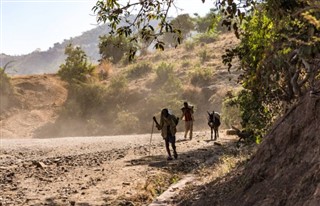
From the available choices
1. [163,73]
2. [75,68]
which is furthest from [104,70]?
[163,73]

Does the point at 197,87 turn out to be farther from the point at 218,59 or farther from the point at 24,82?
the point at 24,82

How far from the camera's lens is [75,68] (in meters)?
40.2

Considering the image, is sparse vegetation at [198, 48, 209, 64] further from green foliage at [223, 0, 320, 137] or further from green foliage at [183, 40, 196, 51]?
green foliage at [223, 0, 320, 137]

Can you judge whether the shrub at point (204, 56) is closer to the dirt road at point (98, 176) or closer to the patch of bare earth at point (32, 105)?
the patch of bare earth at point (32, 105)

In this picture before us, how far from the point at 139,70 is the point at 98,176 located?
32243mm

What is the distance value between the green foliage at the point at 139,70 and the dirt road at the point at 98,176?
26.8 meters

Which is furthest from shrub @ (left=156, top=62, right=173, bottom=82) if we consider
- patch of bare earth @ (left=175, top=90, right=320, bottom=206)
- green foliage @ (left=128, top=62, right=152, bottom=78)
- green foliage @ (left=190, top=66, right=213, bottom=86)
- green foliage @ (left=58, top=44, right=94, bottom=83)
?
patch of bare earth @ (left=175, top=90, right=320, bottom=206)

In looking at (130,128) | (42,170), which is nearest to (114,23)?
(42,170)

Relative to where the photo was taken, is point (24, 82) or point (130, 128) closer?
point (130, 128)

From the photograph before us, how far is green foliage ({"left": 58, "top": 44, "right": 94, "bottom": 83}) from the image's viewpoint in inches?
1562

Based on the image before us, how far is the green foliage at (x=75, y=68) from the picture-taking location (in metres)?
39.7

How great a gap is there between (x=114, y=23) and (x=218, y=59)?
35965 millimetres

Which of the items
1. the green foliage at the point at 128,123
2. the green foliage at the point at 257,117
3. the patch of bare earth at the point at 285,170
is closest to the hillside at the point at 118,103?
the green foliage at the point at 128,123

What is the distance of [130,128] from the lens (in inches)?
1256
